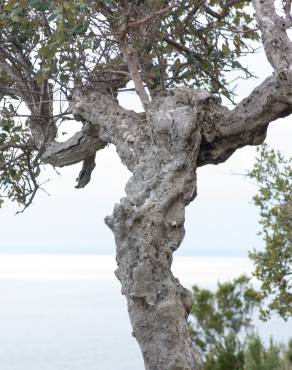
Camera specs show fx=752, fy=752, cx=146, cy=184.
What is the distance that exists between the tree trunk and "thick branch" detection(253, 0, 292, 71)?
0.80 m

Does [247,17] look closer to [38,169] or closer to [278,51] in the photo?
[278,51]

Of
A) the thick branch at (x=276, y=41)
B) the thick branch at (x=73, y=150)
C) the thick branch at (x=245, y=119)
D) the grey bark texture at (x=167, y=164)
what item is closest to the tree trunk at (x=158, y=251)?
the grey bark texture at (x=167, y=164)

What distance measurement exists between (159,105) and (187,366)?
6.16 feet

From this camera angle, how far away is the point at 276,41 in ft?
17.6

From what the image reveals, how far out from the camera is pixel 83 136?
687 centimetres

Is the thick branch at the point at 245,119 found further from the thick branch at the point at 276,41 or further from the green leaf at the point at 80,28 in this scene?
the green leaf at the point at 80,28

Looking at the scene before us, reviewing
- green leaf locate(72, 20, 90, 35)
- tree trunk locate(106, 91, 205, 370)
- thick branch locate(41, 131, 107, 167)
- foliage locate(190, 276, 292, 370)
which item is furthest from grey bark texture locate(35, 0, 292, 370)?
foliage locate(190, 276, 292, 370)

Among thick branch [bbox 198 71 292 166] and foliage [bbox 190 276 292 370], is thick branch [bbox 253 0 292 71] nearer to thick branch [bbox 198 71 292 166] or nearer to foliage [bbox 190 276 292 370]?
thick branch [bbox 198 71 292 166]

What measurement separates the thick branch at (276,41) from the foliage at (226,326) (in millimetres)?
7494

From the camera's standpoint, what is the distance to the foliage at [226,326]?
12836mm

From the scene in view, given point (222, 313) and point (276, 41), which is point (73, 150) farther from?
point (222, 313)

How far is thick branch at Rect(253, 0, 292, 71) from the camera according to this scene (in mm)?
5336

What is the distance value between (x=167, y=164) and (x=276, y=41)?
1202mm

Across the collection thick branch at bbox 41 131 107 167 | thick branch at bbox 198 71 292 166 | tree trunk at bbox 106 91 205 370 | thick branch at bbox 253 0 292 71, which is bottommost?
tree trunk at bbox 106 91 205 370
